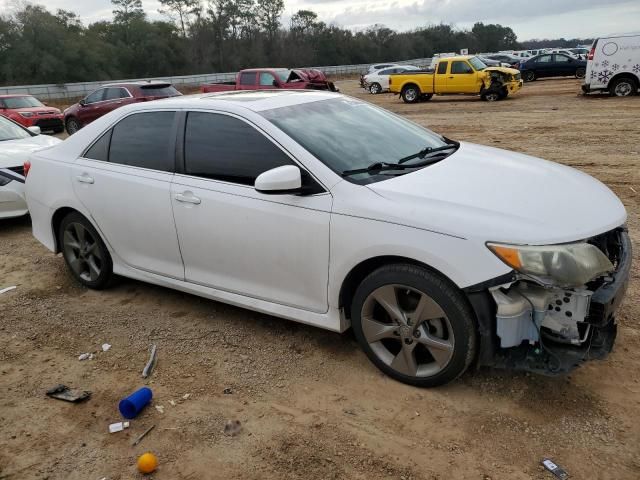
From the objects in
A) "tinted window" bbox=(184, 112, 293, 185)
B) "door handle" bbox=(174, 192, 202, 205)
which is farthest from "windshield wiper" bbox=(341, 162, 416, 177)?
"door handle" bbox=(174, 192, 202, 205)

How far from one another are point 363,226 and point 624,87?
61.7 feet

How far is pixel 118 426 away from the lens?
2.98 meters

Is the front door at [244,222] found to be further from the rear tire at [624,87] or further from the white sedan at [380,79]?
the white sedan at [380,79]

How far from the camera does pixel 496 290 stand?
2.72 meters

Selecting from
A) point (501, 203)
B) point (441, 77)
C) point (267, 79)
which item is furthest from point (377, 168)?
point (441, 77)

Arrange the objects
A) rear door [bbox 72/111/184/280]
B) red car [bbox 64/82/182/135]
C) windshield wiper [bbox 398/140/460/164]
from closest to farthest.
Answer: windshield wiper [bbox 398/140/460/164], rear door [bbox 72/111/184/280], red car [bbox 64/82/182/135]

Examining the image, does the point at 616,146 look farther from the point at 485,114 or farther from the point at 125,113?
the point at 125,113

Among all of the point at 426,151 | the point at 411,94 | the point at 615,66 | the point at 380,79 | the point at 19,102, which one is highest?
the point at 426,151

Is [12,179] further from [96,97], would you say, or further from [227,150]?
[96,97]

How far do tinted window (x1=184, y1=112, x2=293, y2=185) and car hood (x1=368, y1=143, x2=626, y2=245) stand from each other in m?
0.79

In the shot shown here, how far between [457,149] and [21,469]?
10.9 ft

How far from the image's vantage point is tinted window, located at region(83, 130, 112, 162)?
433cm

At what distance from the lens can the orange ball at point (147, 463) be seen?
8.59ft

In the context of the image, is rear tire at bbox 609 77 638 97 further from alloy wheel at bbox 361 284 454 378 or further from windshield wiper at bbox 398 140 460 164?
alloy wheel at bbox 361 284 454 378
